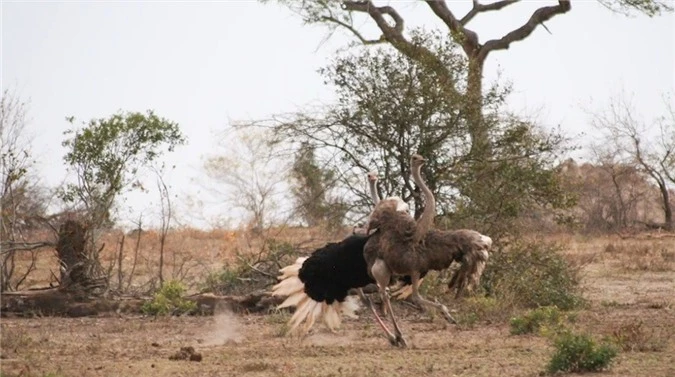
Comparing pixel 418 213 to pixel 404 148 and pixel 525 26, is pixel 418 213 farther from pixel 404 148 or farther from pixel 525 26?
pixel 525 26

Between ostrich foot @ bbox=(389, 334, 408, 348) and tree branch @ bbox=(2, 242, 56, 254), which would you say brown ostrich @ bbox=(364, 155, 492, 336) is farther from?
tree branch @ bbox=(2, 242, 56, 254)

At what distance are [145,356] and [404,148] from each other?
5.62 m

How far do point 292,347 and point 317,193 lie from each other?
5.27 metres

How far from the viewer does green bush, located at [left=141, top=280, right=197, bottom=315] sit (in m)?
13.7

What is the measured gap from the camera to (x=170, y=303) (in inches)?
543

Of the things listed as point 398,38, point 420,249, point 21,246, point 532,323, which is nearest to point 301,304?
point 420,249

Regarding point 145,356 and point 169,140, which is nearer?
point 145,356

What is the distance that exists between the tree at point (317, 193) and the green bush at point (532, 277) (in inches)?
78.0

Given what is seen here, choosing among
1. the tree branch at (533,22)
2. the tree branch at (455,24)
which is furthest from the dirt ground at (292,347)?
the tree branch at (533,22)

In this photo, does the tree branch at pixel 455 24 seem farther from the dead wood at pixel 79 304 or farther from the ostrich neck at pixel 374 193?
the ostrich neck at pixel 374 193

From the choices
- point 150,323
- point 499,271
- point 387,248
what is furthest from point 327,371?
point 499,271

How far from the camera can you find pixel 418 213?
15.1 m

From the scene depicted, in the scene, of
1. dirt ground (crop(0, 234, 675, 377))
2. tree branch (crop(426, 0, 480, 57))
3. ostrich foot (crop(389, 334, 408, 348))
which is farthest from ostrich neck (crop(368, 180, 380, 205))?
tree branch (crop(426, 0, 480, 57))

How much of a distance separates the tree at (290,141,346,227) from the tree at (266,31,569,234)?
12 cm
